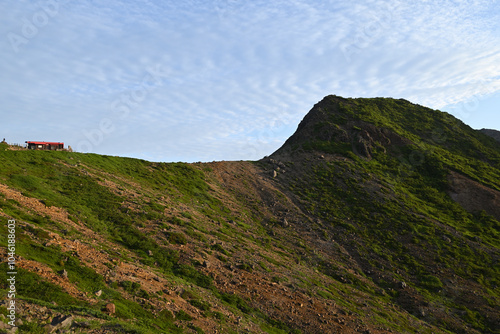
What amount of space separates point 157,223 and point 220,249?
29.2 feet

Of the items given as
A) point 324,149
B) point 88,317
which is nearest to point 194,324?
point 88,317

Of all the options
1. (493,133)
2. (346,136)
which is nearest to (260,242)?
(346,136)

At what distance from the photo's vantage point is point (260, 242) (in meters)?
46.7

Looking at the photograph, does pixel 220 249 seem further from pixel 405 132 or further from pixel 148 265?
pixel 405 132

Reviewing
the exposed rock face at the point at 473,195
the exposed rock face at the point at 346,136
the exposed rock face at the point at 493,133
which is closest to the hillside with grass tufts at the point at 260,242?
the exposed rock face at the point at 473,195

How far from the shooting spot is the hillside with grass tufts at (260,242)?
20109 mm

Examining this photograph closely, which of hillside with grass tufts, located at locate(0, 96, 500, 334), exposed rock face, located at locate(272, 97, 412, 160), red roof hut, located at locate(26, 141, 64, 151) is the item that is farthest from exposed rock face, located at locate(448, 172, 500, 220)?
red roof hut, located at locate(26, 141, 64, 151)

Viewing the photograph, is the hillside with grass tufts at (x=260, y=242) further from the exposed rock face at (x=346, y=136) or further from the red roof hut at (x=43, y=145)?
the red roof hut at (x=43, y=145)

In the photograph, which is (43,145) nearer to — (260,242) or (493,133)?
(260,242)

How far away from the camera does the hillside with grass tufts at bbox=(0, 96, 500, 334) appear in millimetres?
20109

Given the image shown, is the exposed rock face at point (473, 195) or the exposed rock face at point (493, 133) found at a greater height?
the exposed rock face at point (493, 133)

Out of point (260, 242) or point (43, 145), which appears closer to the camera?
point (260, 242)

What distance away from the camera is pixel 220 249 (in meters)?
36.6

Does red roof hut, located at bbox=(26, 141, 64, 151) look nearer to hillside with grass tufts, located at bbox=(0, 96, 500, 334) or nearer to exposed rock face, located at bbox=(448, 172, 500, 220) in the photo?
hillside with grass tufts, located at bbox=(0, 96, 500, 334)
